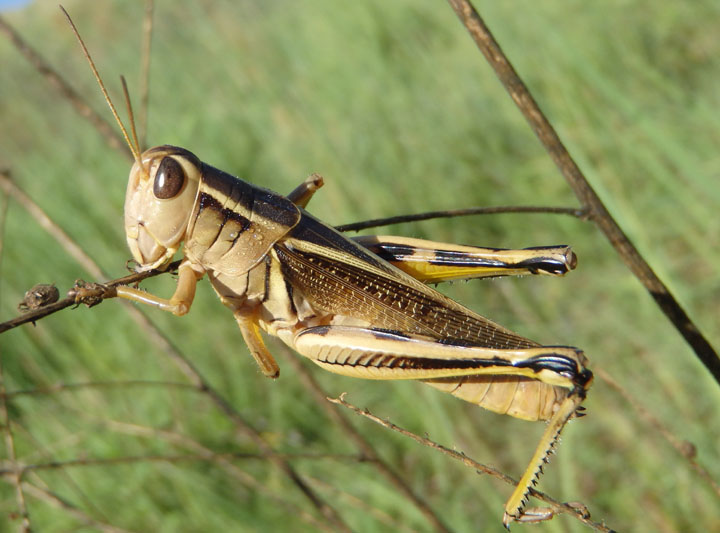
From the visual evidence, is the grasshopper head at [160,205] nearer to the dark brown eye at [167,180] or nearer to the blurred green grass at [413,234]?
→ the dark brown eye at [167,180]

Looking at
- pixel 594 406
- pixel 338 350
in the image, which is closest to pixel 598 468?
pixel 594 406

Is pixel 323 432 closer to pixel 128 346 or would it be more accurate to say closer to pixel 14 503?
pixel 128 346

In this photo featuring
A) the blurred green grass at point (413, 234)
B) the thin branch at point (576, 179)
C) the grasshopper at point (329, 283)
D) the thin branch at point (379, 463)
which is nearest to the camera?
the thin branch at point (576, 179)

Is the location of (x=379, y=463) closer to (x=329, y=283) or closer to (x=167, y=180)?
(x=329, y=283)

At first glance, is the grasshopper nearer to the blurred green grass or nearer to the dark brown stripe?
the dark brown stripe

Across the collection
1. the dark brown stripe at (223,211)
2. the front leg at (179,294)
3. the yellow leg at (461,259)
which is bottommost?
the front leg at (179,294)

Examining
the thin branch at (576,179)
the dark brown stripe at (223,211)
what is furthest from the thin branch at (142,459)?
the thin branch at (576,179)

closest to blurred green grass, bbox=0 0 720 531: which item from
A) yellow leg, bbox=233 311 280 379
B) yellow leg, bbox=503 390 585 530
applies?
yellow leg, bbox=233 311 280 379
